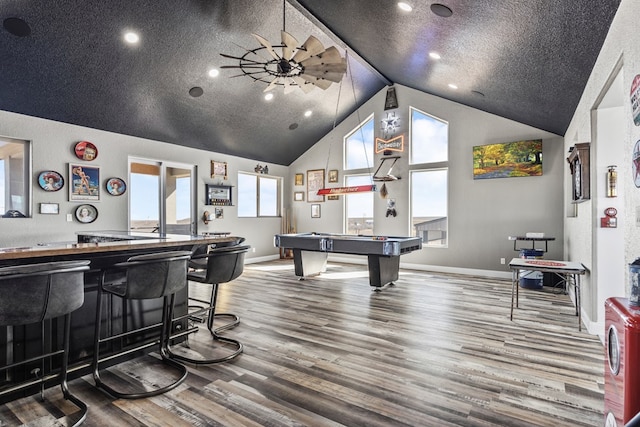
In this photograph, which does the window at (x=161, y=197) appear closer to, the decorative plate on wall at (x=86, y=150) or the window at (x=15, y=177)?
the decorative plate on wall at (x=86, y=150)

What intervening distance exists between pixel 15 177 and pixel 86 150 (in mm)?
1040

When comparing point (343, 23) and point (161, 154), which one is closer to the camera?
point (343, 23)

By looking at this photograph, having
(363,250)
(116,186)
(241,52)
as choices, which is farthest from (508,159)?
(116,186)

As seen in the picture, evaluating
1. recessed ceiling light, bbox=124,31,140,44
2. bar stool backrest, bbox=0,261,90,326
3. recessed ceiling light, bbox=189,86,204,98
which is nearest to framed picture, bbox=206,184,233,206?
recessed ceiling light, bbox=189,86,204,98

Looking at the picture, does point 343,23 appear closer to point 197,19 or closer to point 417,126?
point 197,19

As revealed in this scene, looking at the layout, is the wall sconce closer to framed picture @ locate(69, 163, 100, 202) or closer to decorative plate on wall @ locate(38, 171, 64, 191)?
framed picture @ locate(69, 163, 100, 202)

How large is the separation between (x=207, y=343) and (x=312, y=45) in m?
3.27

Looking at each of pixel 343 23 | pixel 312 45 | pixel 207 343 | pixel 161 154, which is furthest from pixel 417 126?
pixel 207 343

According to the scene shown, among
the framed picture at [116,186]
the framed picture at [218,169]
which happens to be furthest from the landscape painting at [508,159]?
the framed picture at [116,186]

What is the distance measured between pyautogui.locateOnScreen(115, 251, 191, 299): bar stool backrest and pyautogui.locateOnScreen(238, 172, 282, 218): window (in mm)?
6096

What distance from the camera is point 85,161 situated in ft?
19.0

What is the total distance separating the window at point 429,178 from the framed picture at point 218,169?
4411 millimetres

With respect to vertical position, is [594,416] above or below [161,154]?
below

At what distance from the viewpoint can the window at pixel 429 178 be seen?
7.60 metres
